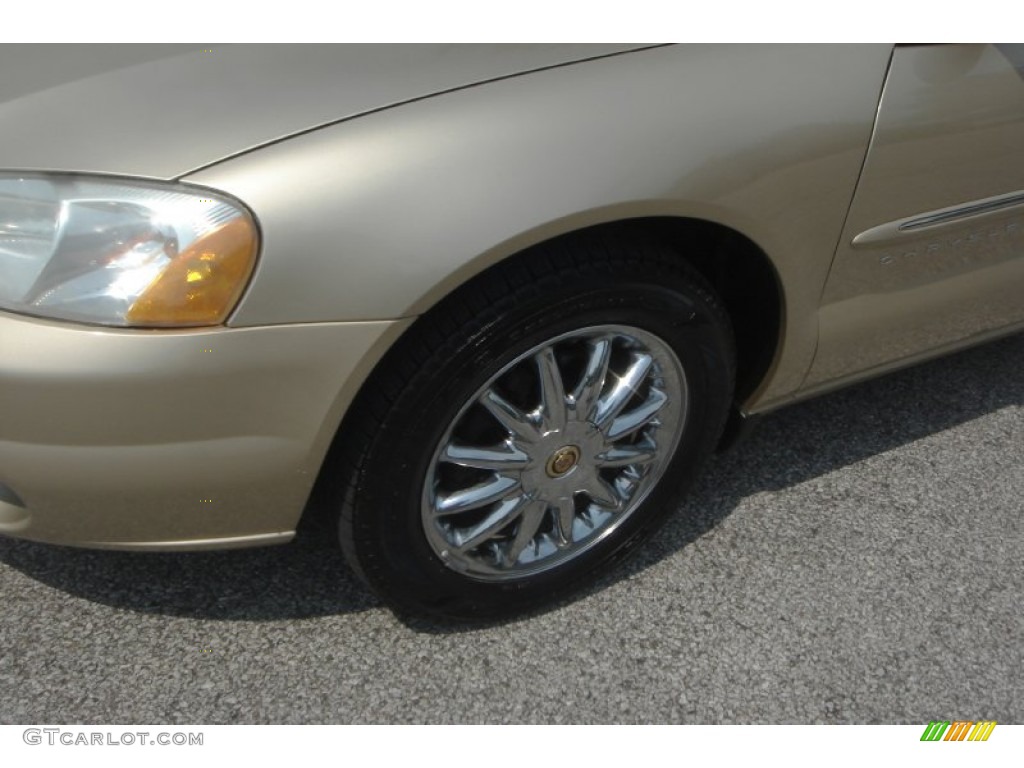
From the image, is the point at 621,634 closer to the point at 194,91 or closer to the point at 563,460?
the point at 563,460

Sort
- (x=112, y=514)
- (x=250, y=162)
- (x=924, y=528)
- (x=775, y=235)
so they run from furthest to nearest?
1. (x=924, y=528)
2. (x=775, y=235)
3. (x=112, y=514)
4. (x=250, y=162)

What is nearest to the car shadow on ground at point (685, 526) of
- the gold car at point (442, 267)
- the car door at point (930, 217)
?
the gold car at point (442, 267)

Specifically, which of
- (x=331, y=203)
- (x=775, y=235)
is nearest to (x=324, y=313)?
(x=331, y=203)

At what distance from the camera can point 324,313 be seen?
1497mm

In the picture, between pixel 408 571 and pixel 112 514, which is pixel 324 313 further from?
pixel 408 571

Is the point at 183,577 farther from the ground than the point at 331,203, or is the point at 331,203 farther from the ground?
the point at 331,203

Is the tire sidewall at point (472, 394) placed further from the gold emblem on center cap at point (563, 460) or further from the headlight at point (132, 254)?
the headlight at point (132, 254)

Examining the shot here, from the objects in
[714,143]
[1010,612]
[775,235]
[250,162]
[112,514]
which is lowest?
[1010,612]

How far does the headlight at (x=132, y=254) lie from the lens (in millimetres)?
1445

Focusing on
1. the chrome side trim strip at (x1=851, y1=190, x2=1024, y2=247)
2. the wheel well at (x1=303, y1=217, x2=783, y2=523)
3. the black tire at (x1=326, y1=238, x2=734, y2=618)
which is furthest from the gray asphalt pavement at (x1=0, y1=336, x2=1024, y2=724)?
the chrome side trim strip at (x1=851, y1=190, x2=1024, y2=247)

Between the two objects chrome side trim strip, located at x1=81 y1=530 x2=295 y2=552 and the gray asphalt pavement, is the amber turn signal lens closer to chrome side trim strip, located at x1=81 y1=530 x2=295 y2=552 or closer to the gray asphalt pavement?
chrome side trim strip, located at x1=81 y1=530 x2=295 y2=552

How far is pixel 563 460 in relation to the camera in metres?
1.96

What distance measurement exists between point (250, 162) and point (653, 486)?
108 cm

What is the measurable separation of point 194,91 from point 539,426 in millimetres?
806
